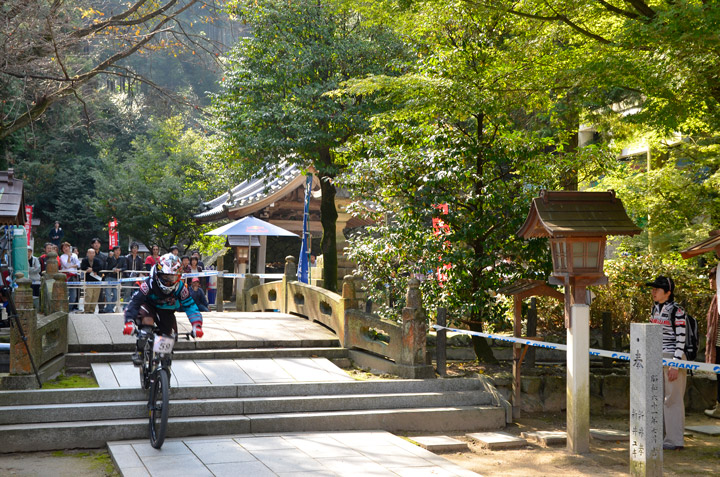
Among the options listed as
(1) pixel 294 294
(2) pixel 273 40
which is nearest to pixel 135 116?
(2) pixel 273 40

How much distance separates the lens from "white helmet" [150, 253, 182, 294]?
23.9 ft

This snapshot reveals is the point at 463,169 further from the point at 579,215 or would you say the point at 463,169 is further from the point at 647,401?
the point at 647,401

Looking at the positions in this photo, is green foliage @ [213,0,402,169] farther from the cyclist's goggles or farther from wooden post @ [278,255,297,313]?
the cyclist's goggles

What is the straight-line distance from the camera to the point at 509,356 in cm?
1193

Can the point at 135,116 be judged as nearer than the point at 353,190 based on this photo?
No

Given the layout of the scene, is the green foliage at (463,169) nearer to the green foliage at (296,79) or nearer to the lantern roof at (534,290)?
the lantern roof at (534,290)

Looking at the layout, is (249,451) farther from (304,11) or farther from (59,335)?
(304,11)

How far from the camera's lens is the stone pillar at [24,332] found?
7.90 m

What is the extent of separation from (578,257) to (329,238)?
1055 centimetres

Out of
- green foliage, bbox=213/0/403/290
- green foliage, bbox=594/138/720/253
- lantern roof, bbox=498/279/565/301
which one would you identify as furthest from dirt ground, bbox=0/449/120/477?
green foliage, bbox=213/0/403/290

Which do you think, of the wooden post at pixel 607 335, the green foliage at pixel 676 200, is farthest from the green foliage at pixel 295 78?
the wooden post at pixel 607 335

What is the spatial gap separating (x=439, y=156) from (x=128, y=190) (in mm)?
22479

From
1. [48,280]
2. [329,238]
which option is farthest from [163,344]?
[329,238]

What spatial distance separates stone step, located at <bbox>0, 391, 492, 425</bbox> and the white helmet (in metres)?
1.57
